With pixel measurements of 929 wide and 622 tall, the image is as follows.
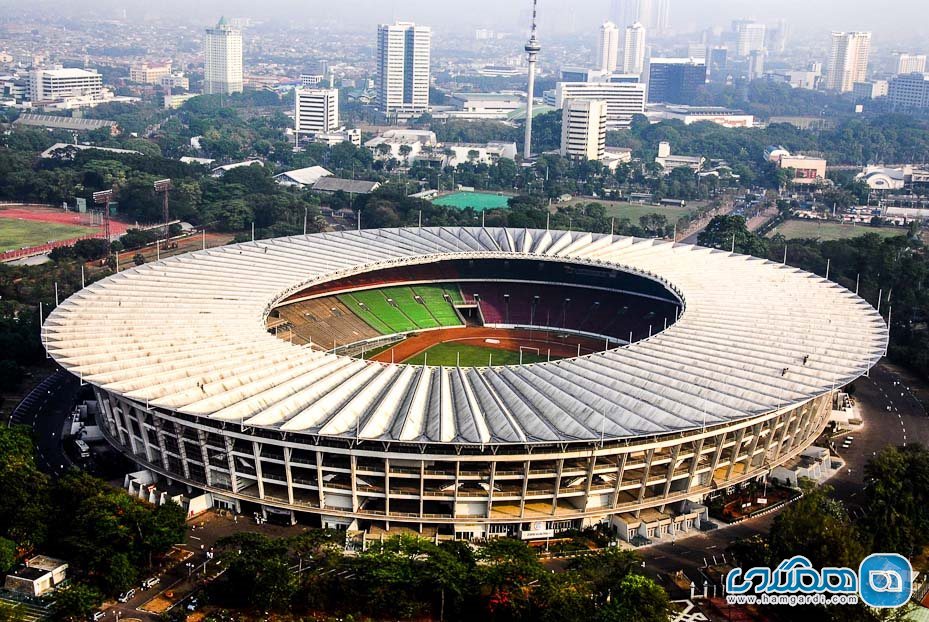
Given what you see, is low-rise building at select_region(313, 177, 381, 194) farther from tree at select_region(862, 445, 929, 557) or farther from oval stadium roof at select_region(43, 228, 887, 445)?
tree at select_region(862, 445, 929, 557)

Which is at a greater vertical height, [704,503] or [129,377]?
[129,377]

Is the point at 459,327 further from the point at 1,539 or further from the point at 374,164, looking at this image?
the point at 374,164

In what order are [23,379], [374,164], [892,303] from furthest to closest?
[374,164]
[892,303]
[23,379]

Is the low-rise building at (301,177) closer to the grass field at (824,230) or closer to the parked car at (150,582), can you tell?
the grass field at (824,230)

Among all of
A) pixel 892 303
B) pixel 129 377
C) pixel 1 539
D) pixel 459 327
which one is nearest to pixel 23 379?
pixel 129 377

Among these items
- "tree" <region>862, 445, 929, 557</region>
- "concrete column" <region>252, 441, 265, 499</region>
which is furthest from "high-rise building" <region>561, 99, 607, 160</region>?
"concrete column" <region>252, 441, 265, 499</region>

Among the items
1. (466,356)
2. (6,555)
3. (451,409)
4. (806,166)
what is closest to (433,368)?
(451,409)

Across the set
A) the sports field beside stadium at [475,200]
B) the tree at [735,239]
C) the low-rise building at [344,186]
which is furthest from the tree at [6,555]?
the low-rise building at [344,186]
